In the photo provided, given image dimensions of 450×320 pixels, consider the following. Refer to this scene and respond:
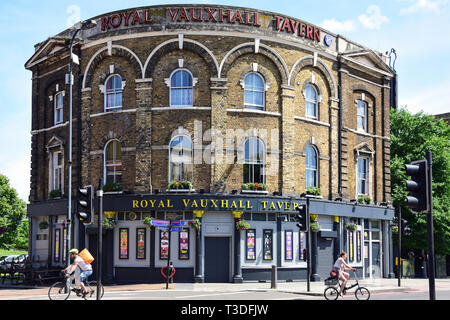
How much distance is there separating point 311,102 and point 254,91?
3707 mm

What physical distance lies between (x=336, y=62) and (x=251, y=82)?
5.93 meters

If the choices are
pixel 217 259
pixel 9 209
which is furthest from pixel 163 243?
pixel 9 209

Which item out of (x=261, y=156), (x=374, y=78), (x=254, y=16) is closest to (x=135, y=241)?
(x=261, y=156)

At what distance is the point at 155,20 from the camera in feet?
92.7

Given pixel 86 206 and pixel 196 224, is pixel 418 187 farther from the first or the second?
pixel 196 224

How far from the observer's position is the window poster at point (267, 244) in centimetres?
2831

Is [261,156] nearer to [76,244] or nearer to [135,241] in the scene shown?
[135,241]

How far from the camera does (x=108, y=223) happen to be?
27812 millimetres

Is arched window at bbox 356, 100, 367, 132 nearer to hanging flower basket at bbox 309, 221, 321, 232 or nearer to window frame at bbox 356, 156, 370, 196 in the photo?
window frame at bbox 356, 156, 370, 196

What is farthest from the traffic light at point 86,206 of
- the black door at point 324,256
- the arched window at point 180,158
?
the black door at point 324,256

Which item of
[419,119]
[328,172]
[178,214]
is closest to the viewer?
[178,214]

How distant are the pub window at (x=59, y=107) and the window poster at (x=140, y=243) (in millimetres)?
8585

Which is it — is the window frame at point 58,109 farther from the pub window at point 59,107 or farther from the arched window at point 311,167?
the arched window at point 311,167

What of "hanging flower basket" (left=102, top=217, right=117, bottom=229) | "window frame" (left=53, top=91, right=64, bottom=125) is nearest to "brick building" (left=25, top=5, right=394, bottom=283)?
"hanging flower basket" (left=102, top=217, right=117, bottom=229)
